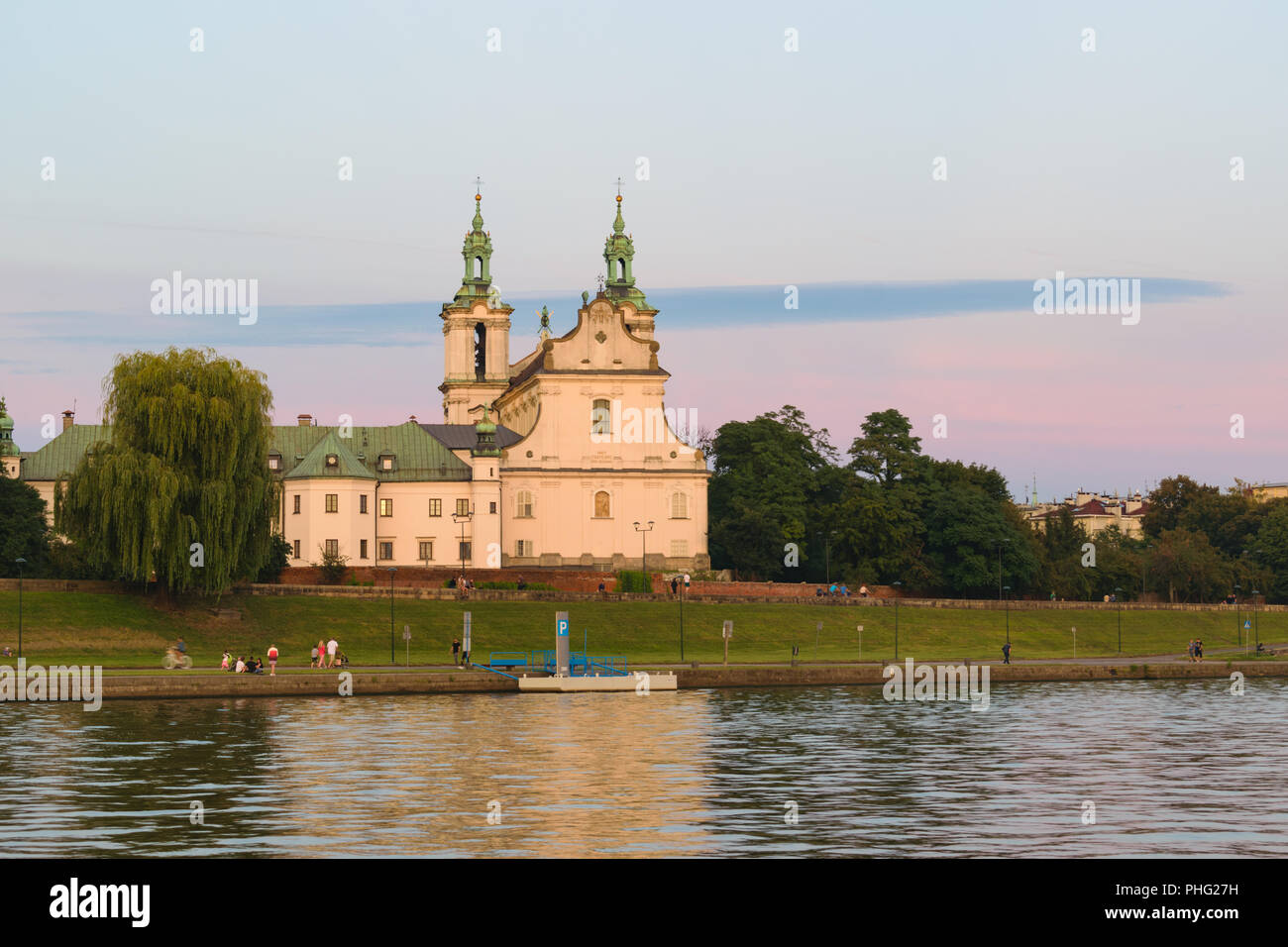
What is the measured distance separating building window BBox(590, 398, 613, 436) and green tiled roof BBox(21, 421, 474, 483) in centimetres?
904

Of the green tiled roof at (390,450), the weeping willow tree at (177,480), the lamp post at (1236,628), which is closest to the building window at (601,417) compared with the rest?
the green tiled roof at (390,450)

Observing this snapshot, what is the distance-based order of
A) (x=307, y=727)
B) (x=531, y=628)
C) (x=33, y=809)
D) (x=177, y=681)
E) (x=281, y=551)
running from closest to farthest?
(x=33, y=809) < (x=307, y=727) < (x=177, y=681) < (x=531, y=628) < (x=281, y=551)

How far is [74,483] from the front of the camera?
260 feet

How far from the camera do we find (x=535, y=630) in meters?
88.2

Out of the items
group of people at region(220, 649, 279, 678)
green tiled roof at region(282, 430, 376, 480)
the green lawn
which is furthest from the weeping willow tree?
green tiled roof at region(282, 430, 376, 480)

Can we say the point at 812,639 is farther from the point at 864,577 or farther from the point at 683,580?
the point at 864,577

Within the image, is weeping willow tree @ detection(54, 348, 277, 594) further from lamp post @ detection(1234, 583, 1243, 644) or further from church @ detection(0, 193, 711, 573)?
lamp post @ detection(1234, 583, 1243, 644)

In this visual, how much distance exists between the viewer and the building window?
115750 millimetres

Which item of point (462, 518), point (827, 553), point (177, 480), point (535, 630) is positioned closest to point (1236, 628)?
point (827, 553)

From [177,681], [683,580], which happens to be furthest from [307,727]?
[683,580]

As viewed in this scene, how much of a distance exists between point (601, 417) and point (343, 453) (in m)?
17.6

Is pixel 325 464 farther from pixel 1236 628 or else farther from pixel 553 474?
pixel 1236 628

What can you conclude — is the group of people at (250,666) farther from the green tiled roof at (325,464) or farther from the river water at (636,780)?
the green tiled roof at (325,464)

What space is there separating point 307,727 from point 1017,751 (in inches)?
796
